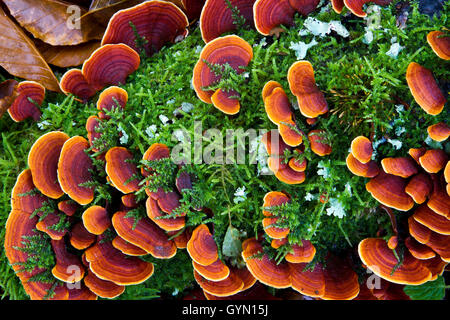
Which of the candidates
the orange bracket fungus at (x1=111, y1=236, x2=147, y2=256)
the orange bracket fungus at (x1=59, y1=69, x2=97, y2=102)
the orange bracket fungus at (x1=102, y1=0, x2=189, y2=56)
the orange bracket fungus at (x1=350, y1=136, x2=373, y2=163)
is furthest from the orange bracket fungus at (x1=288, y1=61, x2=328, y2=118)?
the orange bracket fungus at (x1=59, y1=69, x2=97, y2=102)

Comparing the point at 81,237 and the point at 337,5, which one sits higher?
the point at 337,5

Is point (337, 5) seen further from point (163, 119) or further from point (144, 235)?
point (144, 235)

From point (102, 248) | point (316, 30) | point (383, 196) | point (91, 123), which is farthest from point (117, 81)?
point (383, 196)

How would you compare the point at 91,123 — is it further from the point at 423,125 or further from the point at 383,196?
the point at 423,125

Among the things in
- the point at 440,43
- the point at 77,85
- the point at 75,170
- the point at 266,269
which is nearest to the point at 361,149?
the point at 440,43

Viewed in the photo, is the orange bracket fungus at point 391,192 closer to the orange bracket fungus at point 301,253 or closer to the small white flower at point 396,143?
the small white flower at point 396,143

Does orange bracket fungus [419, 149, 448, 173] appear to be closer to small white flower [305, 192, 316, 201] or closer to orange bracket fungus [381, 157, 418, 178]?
orange bracket fungus [381, 157, 418, 178]
